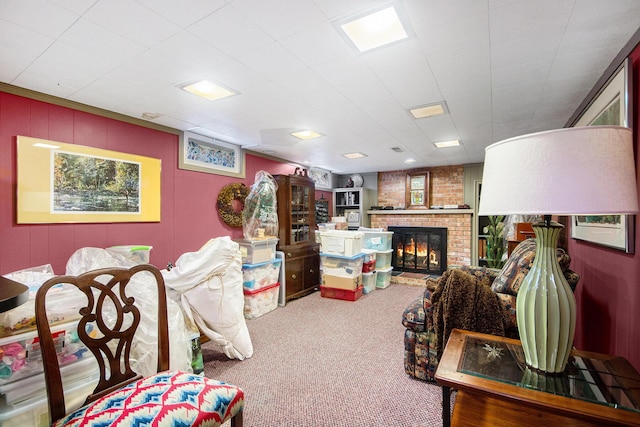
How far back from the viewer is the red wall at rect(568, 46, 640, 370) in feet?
4.80

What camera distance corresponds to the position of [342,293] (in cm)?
430

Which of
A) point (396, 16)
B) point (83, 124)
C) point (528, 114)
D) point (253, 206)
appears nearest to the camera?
point (396, 16)

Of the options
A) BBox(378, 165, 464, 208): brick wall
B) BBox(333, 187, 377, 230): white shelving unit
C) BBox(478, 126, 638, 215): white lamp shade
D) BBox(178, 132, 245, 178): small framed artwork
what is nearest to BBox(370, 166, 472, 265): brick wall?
BBox(378, 165, 464, 208): brick wall

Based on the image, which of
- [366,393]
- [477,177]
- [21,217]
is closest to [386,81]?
[366,393]

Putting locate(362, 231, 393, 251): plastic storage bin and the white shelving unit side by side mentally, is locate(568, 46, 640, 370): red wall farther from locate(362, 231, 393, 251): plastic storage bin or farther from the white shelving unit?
the white shelving unit

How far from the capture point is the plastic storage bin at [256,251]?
363 centimetres

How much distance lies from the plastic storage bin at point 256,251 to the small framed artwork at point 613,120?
3.22 meters

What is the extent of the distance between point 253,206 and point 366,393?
2.84m

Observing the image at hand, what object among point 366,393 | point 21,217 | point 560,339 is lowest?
point 366,393

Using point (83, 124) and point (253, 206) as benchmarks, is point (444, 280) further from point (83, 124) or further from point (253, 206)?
point (83, 124)

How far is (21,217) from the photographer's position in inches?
89.0

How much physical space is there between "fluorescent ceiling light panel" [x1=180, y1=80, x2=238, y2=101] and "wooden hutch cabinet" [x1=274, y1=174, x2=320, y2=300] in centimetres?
204

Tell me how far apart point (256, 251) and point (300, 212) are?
1.27 m

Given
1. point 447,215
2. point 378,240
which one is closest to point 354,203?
point 378,240
